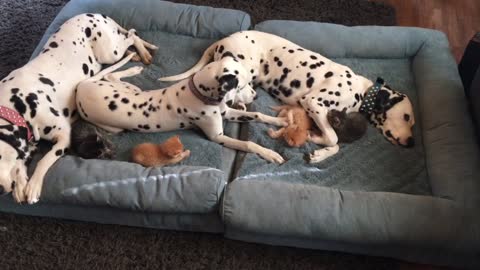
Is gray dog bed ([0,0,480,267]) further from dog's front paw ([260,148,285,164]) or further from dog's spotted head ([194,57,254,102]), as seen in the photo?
dog's spotted head ([194,57,254,102])

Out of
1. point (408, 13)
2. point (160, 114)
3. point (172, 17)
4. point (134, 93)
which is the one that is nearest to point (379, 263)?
point (160, 114)

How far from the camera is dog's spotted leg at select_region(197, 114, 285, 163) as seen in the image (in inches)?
94.5

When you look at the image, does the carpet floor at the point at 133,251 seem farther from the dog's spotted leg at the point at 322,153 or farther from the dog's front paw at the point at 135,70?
the dog's front paw at the point at 135,70

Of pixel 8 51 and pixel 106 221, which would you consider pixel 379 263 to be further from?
pixel 8 51

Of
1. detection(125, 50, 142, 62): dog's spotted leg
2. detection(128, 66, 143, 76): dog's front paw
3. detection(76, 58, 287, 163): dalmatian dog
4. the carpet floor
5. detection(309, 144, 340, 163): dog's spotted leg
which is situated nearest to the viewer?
the carpet floor

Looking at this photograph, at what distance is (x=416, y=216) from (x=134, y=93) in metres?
1.57

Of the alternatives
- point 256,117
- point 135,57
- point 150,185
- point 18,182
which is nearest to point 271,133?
point 256,117

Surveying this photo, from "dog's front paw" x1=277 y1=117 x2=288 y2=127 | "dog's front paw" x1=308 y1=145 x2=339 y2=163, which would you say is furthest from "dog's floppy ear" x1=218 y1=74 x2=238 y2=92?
"dog's front paw" x1=308 y1=145 x2=339 y2=163

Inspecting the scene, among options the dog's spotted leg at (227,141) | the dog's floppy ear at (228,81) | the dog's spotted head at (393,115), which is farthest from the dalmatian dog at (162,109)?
the dog's spotted head at (393,115)

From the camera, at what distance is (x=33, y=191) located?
7.06 ft

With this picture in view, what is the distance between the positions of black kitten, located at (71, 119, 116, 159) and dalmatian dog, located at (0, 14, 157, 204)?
53mm

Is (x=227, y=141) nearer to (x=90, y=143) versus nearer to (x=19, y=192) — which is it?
(x=90, y=143)

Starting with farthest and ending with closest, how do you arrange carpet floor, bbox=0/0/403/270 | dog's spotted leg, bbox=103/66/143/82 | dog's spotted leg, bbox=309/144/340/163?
dog's spotted leg, bbox=103/66/143/82
dog's spotted leg, bbox=309/144/340/163
carpet floor, bbox=0/0/403/270

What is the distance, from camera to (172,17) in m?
3.08
